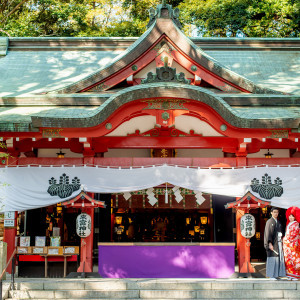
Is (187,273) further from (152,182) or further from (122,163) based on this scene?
(122,163)

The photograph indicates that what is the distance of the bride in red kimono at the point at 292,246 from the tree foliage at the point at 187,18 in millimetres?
18992

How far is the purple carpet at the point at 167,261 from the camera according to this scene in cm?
949

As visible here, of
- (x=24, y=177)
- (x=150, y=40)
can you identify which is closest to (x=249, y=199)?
(x=150, y=40)

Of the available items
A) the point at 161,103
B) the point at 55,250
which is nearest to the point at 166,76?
the point at 161,103

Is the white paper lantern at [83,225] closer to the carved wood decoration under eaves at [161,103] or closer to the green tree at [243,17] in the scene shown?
the carved wood decoration under eaves at [161,103]

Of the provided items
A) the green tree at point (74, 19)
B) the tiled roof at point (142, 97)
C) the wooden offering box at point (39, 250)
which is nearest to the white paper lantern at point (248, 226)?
the tiled roof at point (142, 97)

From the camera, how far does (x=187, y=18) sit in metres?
26.6

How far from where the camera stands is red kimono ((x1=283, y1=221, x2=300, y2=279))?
845cm

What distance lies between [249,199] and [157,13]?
5.08 metres

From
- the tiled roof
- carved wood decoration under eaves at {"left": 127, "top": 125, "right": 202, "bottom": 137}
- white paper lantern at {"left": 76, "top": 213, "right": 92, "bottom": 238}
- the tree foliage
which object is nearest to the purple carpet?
white paper lantern at {"left": 76, "top": 213, "right": 92, "bottom": 238}

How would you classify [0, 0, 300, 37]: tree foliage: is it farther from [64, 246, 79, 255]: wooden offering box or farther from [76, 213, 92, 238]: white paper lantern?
[76, 213, 92, 238]: white paper lantern

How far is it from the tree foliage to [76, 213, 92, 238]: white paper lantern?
59.6ft

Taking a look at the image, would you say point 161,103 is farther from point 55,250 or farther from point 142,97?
point 55,250

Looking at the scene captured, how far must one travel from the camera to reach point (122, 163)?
10.4m
